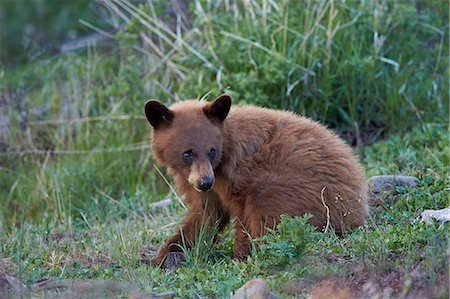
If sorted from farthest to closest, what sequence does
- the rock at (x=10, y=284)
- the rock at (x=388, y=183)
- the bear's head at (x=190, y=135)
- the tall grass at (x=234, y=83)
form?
the tall grass at (x=234, y=83)
the rock at (x=388, y=183)
the bear's head at (x=190, y=135)
the rock at (x=10, y=284)

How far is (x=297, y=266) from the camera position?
204 inches

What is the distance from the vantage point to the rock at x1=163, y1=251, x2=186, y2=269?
19.5ft

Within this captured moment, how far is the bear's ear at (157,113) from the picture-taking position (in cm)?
597

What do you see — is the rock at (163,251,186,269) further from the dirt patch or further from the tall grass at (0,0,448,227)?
the tall grass at (0,0,448,227)

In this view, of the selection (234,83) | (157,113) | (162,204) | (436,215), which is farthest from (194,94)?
(436,215)

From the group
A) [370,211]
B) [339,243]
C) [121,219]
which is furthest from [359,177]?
[121,219]

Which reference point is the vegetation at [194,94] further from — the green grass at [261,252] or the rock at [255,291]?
the rock at [255,291]

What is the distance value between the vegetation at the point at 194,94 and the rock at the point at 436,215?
703 mm

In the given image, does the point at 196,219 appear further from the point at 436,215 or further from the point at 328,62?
the point at 328,62

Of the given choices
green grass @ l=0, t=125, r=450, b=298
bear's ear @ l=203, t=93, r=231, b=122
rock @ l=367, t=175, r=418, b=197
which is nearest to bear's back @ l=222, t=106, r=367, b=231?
bear's ear @ l=203, t=93, r=231, b=122

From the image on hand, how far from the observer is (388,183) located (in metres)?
6.84

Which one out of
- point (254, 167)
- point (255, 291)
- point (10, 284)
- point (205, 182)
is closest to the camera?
point (255, 291)

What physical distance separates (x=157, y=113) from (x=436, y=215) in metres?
2.08

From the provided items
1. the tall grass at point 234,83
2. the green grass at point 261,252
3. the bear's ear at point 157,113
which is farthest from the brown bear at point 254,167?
the tall grass at point 234,83
